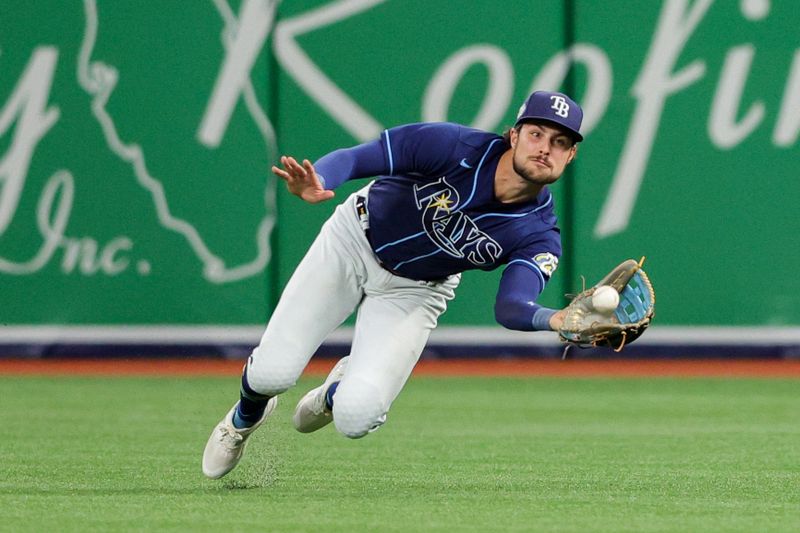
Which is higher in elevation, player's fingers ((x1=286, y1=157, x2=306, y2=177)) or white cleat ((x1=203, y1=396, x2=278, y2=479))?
player's fingers ((x1=286, y1=157, x2=306, y2=177))

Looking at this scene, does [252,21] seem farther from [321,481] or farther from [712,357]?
[321,481]

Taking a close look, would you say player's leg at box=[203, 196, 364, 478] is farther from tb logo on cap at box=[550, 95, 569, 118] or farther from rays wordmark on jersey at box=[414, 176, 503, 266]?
tb logo on cap at box=[550, 95, 569, 118]

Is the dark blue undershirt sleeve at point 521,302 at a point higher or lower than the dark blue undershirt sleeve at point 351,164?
lower

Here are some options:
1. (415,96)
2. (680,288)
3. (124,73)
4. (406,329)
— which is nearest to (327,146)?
(415,96)

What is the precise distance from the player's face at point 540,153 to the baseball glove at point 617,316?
0.71 m

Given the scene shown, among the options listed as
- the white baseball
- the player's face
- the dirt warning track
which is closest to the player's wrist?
the white baseball

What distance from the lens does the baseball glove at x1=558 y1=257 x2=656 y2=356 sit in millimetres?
5559

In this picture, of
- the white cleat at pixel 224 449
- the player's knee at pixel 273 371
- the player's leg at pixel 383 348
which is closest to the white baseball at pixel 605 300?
the player's leg at pixel 383 348

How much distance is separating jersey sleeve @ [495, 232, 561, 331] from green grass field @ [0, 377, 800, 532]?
74 cm

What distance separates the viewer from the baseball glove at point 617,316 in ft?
18.2

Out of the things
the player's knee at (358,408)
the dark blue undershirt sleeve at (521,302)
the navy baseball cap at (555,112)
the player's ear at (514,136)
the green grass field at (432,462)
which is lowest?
the green grass field at (432,462)

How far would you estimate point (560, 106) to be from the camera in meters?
6.29

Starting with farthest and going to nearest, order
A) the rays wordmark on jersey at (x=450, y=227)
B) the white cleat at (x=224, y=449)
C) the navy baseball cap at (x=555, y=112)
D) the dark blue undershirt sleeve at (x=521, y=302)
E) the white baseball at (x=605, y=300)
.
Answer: the white cleat at (x=224, y=449)
the rays wordmark on jersey at (x=450, y=227)
the navy baseball cap at (x=555, y=112)
the dark blue undershirt sleeve at (x=521, y=302)
the white baseball at (x=605, y=300)

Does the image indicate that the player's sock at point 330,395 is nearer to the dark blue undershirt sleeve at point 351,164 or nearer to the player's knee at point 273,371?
the player's knee at point 273,371
